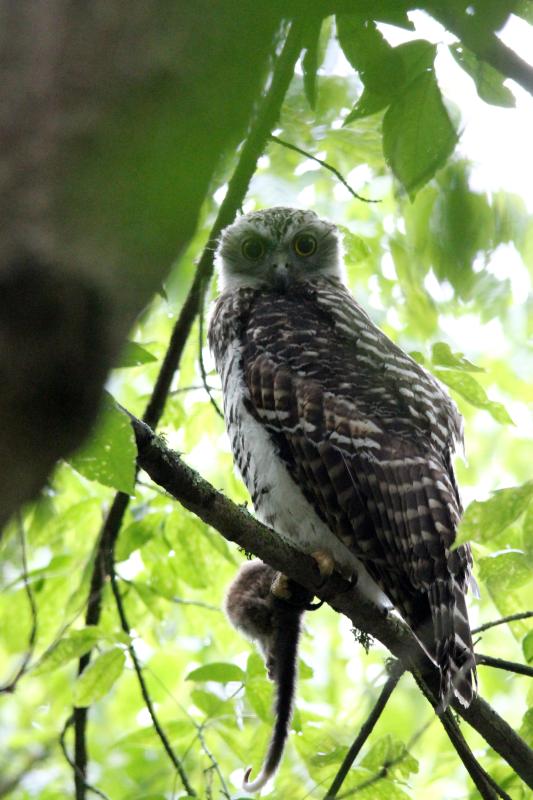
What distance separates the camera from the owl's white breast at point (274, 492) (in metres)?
4.15

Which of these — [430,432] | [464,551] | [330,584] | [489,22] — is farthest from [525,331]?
[489,22]

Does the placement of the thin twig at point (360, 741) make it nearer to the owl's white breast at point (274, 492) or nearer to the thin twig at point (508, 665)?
the thin twig at point (508, 665)

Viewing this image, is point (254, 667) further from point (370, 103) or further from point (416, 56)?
point (416, 56)

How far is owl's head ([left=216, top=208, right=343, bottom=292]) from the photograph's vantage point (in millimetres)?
5641

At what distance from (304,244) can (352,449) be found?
2051 mm

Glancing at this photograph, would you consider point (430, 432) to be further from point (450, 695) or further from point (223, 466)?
point (223, 466)

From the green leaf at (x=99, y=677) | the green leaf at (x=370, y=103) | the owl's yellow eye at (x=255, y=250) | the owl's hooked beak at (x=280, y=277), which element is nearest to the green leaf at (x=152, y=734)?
the green leaf at (x=99, y=677)

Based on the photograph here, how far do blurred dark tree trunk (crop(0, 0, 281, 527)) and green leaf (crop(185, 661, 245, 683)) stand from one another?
11.2 ft

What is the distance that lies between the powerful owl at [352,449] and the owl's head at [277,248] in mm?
422

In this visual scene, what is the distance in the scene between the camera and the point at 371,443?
4117 mm

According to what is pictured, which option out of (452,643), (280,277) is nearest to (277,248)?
(280,277)

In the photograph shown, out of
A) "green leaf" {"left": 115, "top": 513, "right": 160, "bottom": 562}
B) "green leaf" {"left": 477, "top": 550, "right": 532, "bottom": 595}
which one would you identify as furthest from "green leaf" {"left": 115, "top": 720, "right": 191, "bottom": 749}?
"green leaf" {"left": 477, "top": 550, "right": 532, "bottom": 595}

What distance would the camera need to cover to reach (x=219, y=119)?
0.72 m

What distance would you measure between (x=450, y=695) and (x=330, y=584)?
2.00 feet
